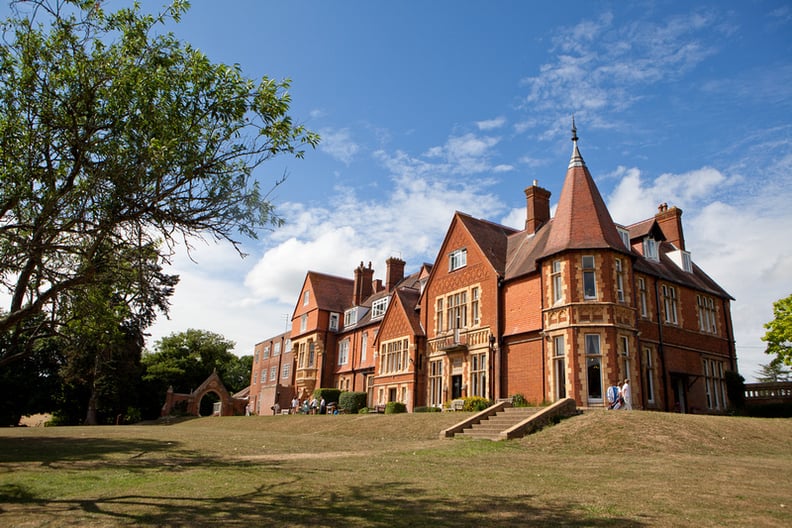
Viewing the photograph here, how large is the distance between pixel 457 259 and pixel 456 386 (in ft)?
25.5

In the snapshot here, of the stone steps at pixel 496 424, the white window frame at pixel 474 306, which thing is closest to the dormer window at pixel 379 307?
the white window frame at pixel 474 306

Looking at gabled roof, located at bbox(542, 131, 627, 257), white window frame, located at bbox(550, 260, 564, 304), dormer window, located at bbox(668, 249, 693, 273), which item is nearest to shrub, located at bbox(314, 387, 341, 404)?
white window frame, located at bbox(550, 260, 564, 304)

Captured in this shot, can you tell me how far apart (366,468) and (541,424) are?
9821mm

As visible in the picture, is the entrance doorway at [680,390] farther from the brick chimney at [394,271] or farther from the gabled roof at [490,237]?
the brick chimney at [394,271]

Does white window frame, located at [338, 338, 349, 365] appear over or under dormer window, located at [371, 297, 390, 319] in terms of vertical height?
under

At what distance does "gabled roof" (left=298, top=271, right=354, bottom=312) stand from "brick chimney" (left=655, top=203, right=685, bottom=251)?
29.7 meters

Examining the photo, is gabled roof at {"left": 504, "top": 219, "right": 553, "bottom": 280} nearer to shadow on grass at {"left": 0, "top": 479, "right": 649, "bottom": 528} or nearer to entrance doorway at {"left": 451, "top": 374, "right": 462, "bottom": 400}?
entrance doorway at {"left": 451, "top": 374, "right": 462, "bottom": 400}

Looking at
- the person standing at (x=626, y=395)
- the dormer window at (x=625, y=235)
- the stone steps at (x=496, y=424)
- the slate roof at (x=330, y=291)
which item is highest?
the slate roof at (x=330, y=291)

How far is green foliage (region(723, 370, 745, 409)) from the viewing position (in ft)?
100

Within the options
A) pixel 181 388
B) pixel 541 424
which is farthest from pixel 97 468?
pixel 181 388

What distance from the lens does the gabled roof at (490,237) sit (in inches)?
1262

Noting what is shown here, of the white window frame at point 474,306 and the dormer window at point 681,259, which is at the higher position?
the dormer window at point 681,259

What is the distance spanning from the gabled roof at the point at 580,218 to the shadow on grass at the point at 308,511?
762 inches

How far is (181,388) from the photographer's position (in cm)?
7075
